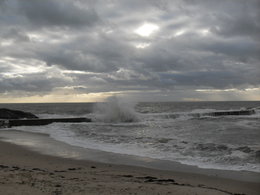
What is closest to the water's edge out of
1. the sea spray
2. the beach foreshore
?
the beach foreshore

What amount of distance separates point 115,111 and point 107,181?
74.5 ft

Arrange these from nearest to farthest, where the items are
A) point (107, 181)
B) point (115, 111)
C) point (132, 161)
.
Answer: point (107, 181)
point (132, 161)
point (115, 111)

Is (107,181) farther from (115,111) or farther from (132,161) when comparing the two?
(115,111)

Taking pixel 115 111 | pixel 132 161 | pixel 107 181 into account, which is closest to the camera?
pixel 107 181

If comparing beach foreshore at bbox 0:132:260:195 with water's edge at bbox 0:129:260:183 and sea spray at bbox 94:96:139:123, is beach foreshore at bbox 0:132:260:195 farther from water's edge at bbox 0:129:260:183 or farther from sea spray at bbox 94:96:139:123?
sea spray at bbox 94:96:139:123

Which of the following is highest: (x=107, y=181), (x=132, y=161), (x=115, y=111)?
(x=115, y=111)

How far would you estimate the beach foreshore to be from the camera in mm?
4359

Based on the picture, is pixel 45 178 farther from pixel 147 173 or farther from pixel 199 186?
pixel 199 186

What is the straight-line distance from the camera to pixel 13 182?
4.55 metres

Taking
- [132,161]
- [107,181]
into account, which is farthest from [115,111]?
[107,181]

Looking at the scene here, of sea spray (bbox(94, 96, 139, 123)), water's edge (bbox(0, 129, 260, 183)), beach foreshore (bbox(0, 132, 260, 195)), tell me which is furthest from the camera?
sea spray (bbox(94, 96, 139, 123))

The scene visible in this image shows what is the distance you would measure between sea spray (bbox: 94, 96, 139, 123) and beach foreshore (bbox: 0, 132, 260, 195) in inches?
771

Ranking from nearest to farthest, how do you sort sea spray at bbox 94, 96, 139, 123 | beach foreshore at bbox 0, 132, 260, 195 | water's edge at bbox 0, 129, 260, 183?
1. beach foreshore at bbox 0, 132, 260, 195
2. water's edge at bbox 0, 129, 260, 183
3. sea spray at bbox 94, 96, 139, 123

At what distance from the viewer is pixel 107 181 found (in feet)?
17.0
